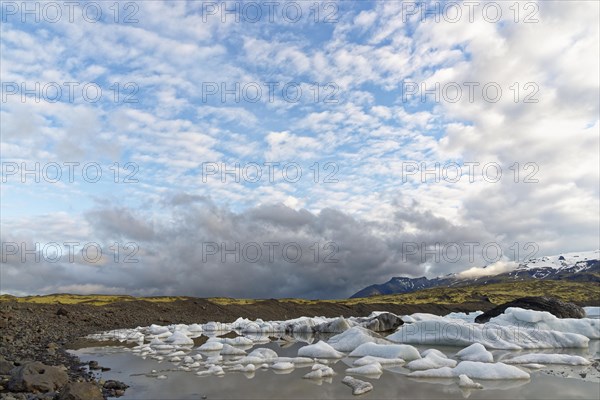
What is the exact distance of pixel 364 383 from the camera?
31.5 feet

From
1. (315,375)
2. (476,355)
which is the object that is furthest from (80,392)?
(476,355)

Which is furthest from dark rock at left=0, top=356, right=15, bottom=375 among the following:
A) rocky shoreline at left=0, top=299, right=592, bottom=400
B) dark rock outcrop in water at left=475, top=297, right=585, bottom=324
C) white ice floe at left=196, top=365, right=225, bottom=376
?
dark rock outcrop in water at left=475, top=297, right=585, bottom=324

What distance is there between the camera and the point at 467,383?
9812 mm

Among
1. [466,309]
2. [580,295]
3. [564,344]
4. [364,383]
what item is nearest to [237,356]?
[364,383]

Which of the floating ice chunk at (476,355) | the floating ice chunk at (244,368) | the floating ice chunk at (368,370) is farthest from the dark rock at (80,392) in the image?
the floating ice chunk at (476,355)

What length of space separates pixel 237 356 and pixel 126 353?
188 inches

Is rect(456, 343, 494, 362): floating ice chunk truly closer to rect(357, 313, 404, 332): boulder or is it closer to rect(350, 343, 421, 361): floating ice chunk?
rect(350, 343, 421, 361): floating ice chunk

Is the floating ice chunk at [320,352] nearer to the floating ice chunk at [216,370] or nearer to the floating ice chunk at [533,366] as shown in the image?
the floating ice chunk at [216,370]

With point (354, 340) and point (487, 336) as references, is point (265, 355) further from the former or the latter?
point (487, 336)

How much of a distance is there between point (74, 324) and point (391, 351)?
2588 centimetres

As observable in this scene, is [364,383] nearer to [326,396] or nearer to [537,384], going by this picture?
[326,396]

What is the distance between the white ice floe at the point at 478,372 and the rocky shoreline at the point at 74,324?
760 centimetres

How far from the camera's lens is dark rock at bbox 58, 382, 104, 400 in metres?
7.73

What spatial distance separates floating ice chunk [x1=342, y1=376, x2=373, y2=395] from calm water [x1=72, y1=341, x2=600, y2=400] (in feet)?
0.41
